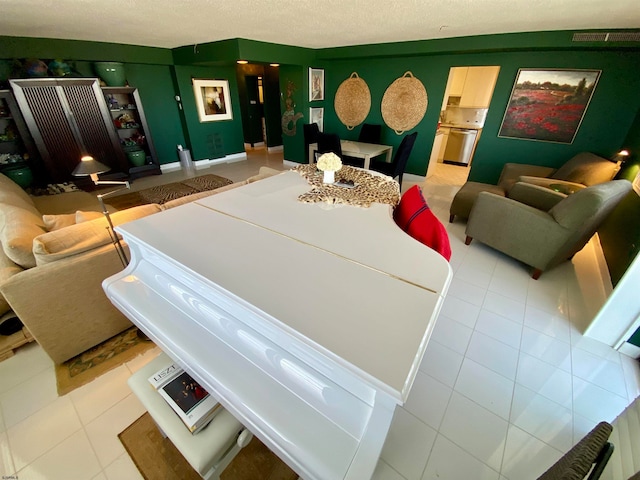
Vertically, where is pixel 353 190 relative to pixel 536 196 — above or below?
above

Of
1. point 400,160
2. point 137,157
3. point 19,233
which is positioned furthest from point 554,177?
point 137,157

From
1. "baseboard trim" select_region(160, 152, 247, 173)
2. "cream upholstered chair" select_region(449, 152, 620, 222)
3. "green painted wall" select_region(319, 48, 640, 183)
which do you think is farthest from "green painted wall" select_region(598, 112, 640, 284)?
"baseboard trim" select_region(160, 152, 247, 173)

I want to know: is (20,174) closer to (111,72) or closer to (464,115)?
(111,72)

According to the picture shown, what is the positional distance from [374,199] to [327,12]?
2.11 metres

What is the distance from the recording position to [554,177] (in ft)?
10.9

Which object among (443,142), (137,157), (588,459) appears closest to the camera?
(588,459)

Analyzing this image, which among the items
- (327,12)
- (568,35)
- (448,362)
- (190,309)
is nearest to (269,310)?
(190,309)

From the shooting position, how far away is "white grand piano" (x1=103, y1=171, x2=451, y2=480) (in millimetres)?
695

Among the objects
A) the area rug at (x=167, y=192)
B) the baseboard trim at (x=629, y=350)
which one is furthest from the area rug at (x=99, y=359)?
the baseboard trim at (x=629, y=350)

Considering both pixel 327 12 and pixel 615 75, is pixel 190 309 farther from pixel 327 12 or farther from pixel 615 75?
pixel 615 75

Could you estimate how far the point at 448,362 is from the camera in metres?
1.72

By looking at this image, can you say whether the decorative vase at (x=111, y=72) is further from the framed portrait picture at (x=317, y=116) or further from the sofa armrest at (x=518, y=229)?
the sofa armrest at (x=518, y=229)

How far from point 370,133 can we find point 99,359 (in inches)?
200

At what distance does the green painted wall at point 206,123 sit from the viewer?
5.14 metres
